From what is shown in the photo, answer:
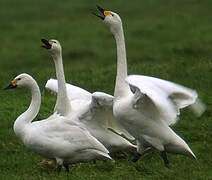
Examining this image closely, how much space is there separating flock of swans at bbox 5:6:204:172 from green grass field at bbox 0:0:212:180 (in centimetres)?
22

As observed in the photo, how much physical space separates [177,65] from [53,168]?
563 centimetres

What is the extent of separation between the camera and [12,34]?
77.2 feet

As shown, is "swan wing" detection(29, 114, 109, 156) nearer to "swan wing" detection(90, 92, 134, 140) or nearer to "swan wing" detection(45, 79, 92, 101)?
"swan wing" detection(90, 92, 134, 140)

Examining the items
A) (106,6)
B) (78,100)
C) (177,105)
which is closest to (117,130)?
(78,100)

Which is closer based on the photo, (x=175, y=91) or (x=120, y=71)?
(x=175, y=91)

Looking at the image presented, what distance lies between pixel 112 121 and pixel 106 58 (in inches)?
390

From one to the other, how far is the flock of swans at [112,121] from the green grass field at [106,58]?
0.22m

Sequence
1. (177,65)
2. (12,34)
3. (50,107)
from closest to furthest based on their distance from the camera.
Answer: (50,107), (177,65), (12,34)

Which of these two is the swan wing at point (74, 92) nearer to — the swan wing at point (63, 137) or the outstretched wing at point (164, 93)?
the swan wing at point (63, 137)

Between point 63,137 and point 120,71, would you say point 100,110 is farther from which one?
point 63,137

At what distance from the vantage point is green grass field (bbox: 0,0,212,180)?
33.1 ft

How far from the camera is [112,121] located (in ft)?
36.6

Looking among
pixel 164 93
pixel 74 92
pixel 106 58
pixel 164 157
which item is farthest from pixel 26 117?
pixel 106 58

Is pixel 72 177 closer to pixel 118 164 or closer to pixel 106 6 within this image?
pixel 118 164
